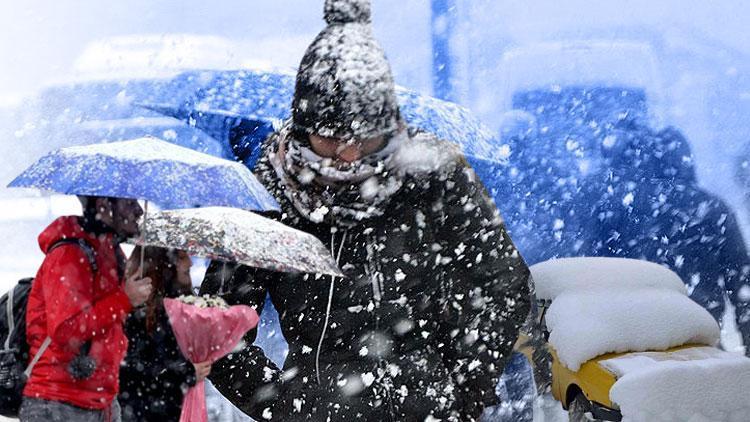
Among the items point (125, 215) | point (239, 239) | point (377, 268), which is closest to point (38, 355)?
point (125, 215)

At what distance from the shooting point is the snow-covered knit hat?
2496 mm

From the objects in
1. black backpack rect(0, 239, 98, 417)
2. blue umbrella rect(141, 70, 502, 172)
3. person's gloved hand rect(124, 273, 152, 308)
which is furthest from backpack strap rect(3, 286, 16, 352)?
blue umbrella rect(141, 70, 502, 172)

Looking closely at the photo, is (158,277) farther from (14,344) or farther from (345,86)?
(345,86)

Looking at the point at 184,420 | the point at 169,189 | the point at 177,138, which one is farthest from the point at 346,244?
the point at 177,138

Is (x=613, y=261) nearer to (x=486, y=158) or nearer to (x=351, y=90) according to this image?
(x=486, y=158)

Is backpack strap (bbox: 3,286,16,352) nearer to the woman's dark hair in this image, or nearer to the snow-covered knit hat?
the woman's dark hair

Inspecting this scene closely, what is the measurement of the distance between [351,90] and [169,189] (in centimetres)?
96

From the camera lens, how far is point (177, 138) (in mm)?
6898

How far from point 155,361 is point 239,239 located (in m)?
1.20

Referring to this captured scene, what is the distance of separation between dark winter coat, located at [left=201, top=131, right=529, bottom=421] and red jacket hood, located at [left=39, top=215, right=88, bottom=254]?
852 millimetres

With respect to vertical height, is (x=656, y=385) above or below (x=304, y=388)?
below

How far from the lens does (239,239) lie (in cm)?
284

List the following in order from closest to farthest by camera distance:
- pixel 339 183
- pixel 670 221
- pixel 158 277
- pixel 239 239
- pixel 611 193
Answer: pixel 339 183 < pixel 239 239 < pixel 158 277 < pixel 611 193 < pixel 670 221

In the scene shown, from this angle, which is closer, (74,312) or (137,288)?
(74,312)
